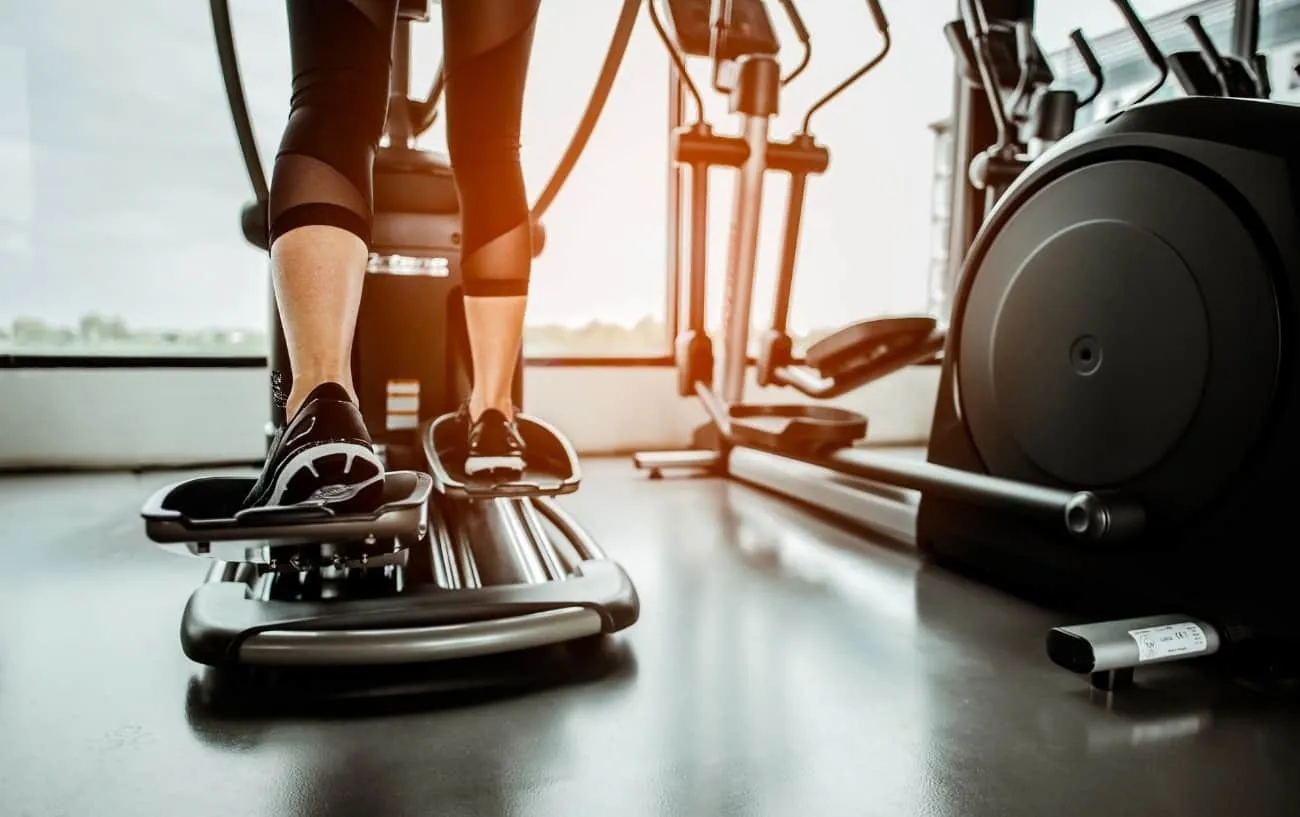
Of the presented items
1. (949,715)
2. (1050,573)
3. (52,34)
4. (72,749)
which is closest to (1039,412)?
(1050,573)

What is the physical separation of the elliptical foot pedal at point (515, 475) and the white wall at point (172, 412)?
1401mm

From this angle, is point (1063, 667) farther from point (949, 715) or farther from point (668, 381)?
point (668, 381)

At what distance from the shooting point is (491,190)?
130 centimetres

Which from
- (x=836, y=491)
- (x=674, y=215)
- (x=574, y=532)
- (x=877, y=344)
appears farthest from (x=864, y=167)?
(x=574, y=532)

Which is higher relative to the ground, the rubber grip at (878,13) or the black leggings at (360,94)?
the rubber grip at (878,13)

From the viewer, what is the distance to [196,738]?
0.88 m

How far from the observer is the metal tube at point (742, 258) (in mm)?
2395

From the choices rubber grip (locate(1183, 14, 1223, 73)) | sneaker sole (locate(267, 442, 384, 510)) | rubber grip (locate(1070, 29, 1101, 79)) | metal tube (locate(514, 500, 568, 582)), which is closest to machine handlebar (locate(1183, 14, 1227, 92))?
rubber grip (locate(1183, 14, 1223, 73))

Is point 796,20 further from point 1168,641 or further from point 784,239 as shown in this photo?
point 1168,641

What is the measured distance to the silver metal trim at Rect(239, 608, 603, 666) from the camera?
3.24 ft

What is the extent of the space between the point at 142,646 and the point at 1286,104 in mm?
1705

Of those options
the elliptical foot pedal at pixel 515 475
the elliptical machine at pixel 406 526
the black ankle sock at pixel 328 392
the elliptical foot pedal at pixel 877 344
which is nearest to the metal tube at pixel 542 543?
the elliptical machine at pixel 406 526

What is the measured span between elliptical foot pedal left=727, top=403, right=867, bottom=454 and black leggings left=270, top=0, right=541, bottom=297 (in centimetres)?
119

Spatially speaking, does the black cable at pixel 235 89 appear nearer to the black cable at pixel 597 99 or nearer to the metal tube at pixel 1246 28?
the black cable at pixel 597 99
